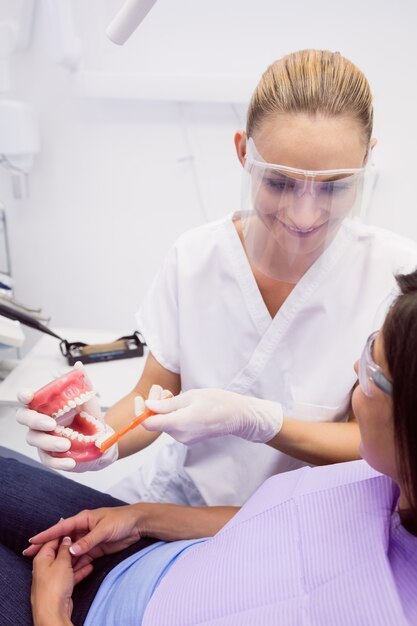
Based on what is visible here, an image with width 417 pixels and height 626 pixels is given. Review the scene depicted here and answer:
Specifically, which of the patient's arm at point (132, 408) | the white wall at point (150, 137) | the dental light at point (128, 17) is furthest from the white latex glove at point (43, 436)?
the white wall at point (150, 137)

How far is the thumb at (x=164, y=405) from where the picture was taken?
1062 millimetres

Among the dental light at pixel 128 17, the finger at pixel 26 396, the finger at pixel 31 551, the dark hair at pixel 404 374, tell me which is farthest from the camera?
the finger at pixel 31 551

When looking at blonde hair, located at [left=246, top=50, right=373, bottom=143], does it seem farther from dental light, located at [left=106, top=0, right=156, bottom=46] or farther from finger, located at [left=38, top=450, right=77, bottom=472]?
finger, located at [left=38, top=450, right=77, bottom=472]

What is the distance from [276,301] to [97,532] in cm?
60

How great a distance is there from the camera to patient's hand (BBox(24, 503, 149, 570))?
1.09m

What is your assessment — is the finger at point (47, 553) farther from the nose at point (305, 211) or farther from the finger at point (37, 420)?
the nose at point (305, 211)

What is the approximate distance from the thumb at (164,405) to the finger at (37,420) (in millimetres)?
174

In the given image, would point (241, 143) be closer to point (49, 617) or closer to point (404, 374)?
point (404, 374)

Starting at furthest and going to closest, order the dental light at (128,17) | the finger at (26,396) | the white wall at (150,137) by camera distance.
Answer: the white wall at (150,137) → the finger at (26,396) → the dental light at (128,17)

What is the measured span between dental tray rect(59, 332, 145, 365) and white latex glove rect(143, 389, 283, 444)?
693mm

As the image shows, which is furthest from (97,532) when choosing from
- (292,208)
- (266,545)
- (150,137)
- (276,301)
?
(150,137)

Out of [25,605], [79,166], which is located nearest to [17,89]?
[79,166]

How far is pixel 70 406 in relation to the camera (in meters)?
1.06

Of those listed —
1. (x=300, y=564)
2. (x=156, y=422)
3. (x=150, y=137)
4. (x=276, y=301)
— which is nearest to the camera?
(x=300, y=564)
